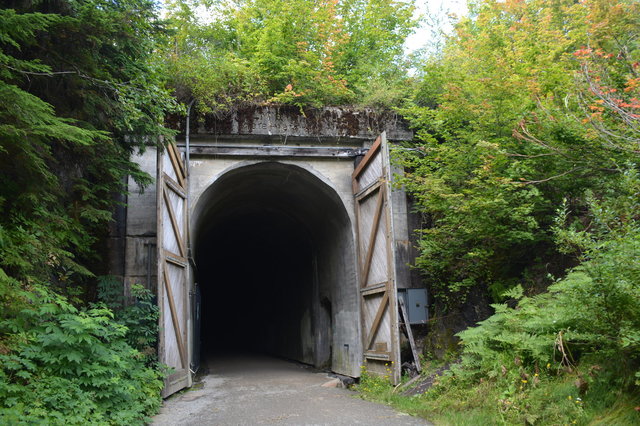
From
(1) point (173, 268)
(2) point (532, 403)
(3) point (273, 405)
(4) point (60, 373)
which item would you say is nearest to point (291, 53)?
(1) point (173, 268)

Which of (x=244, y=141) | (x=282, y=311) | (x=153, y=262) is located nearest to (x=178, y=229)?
(x=153, y=262)

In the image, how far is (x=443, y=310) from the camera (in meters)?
9.64

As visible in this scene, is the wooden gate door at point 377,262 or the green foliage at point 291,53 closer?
the wooden gate door at point 377,262

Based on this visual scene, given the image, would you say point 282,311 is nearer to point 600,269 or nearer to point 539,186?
point 539,186

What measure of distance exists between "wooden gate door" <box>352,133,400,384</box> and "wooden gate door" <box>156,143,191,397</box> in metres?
3.42

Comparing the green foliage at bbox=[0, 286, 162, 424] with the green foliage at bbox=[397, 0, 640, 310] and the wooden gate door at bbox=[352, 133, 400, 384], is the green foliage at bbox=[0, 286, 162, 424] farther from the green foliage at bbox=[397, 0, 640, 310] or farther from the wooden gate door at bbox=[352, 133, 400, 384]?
the green foliage at bbox=[397, 0, 640, 310]

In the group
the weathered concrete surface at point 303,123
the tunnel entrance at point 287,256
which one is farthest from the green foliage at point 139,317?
the weathered concrete surface at point 303,123

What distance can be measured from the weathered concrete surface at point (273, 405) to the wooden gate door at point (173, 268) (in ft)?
1.99

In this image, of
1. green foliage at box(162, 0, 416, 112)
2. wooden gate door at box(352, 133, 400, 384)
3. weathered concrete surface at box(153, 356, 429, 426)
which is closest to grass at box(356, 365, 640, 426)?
weathered concrete surface at box(153, 356, 429, 426)

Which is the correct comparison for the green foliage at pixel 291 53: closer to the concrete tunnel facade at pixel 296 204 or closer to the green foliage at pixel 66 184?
the concrete tunnel facade at pixel 296 204

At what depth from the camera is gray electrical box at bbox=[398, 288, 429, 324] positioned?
9766mm

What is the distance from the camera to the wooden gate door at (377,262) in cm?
884

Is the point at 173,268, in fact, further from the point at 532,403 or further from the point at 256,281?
the point at 256,281

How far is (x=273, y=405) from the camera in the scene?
749 cm
